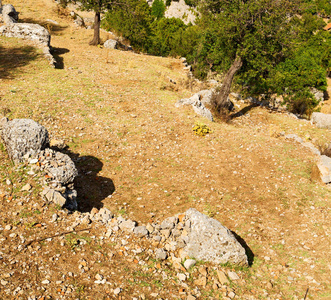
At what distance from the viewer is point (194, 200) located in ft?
32.5

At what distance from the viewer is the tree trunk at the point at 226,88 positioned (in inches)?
668

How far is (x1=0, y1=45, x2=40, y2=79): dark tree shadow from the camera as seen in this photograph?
1715 cm

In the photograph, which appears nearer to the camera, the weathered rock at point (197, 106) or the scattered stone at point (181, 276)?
the scattered stone at point (181, 276)

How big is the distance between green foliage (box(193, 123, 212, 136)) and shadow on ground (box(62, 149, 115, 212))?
17.2 feet

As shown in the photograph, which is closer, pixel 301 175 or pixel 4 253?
pixel 4 253

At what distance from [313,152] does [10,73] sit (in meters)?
18.5

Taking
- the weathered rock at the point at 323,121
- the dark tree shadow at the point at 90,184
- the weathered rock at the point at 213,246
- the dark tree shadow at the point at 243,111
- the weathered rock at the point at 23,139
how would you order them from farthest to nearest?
the dark tree shadow at the point at 243,111
the weathered rock at the point at 323,121
the dark tree shadow at the point at 90,184
the weathered rock at the point at 23,139
the weathered rock at the point at 213,246

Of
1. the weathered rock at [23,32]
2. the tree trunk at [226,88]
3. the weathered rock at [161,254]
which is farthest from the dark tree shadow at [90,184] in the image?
the weathered rock at [23,32]

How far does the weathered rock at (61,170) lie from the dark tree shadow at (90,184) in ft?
4.02

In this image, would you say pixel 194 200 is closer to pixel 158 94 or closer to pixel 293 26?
pixel 158 94

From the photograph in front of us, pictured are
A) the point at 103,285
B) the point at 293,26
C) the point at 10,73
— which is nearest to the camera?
the point at 103,285

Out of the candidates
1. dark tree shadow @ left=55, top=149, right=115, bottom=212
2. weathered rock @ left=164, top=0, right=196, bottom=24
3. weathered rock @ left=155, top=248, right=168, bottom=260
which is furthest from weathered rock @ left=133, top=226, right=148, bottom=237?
weathered rock @ left=164, top=0, right=196, bottom=24

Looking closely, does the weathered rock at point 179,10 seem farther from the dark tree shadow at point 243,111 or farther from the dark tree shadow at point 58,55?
the dark tree shadow at point 243,111

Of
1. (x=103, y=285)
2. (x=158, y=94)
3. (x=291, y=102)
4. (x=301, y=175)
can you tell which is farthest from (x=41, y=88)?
(x=291, y=102)
